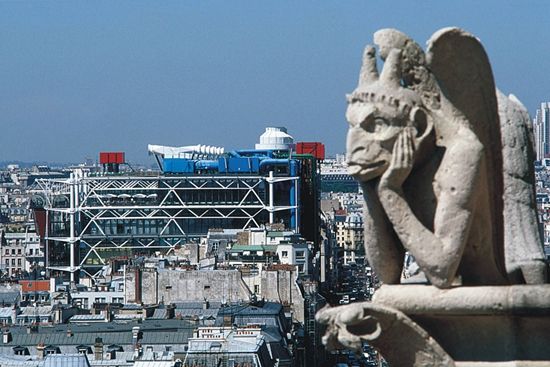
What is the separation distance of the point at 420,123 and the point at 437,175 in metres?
0.25

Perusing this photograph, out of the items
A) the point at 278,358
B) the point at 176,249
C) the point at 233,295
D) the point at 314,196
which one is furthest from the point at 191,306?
the point at 314,196

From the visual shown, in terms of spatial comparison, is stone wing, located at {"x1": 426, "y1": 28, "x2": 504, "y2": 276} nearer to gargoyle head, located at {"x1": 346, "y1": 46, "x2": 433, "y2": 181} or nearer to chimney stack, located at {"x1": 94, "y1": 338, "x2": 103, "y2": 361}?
gargoyle head, located at {"x1": 346, "y1": 46, "x2": 433, "y2": 181}

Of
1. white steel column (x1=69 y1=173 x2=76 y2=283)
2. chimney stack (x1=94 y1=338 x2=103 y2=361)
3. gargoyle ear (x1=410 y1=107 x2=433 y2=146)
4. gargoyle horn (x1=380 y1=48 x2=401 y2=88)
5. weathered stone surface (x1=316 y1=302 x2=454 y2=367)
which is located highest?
white steel column (x1=69 y1=173 x2=76 y2=283)

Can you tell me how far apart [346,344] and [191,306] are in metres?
100

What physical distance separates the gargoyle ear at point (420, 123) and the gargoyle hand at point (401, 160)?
50 mm

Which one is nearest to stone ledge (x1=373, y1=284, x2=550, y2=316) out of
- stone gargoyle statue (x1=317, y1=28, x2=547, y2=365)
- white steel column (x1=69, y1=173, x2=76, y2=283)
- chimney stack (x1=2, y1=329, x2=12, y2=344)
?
stone gargoyle statue (x1=317, y1=28, x2=547, y2=365)

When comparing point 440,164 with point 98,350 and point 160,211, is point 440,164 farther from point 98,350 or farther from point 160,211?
point 160,211

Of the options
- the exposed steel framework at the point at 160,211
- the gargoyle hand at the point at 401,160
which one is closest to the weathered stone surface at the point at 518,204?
the gargoyle hand at the point at 401,160

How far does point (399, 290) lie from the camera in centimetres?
1117

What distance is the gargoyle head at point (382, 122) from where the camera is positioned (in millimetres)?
10875

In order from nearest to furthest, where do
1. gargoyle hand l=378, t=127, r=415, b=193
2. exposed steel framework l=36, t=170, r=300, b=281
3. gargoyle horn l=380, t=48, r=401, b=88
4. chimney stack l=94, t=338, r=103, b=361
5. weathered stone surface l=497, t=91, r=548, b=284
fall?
gargoyle hand l=378, t=127, r=415, b=193 → gargoyle horn l=380, t=48, r=401, b=88 → weathered stone surface l=497, t=91, r=548, b=284 → chimney stack l=94, t=338, r=103, b=361 → exposed steel framework l=36, t=170, r=300, b=281

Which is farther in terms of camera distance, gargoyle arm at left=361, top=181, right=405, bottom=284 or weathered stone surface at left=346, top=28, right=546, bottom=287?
gargoyle arm at left=361, top=181, right=405, bottom=284

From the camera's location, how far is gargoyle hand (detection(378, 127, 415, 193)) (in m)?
10.8

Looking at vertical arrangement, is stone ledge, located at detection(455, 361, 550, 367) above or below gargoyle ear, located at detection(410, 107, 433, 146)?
below
